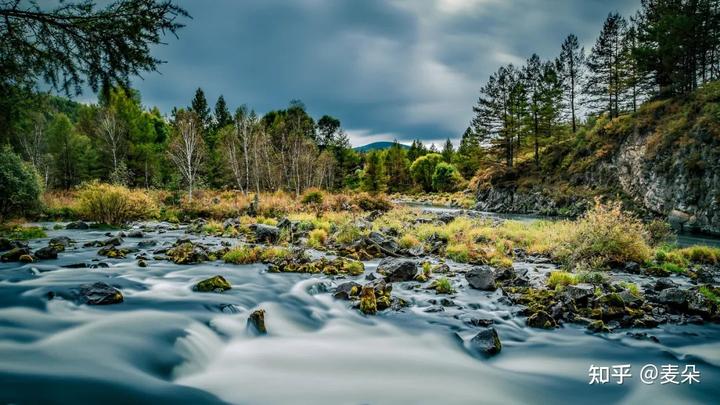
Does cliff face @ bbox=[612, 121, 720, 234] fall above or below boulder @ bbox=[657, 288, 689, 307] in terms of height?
above

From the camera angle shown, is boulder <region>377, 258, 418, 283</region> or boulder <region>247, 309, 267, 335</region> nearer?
boulder <region>247, 309, 267, 335</region>

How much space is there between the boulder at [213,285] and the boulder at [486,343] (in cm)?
520

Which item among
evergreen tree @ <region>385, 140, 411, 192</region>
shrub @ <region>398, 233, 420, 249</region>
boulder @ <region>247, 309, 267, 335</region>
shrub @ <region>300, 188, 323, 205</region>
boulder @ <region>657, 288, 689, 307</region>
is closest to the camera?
boulder @ <region>247, 309, 267, 335</region>

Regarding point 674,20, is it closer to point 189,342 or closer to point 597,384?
point 597,384

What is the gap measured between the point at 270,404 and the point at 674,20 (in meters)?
44.2

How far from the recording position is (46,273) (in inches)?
305

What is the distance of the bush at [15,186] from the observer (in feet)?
53.6

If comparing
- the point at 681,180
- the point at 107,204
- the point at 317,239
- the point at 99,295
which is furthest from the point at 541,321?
the point at 681,180

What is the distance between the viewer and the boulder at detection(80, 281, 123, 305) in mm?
6129

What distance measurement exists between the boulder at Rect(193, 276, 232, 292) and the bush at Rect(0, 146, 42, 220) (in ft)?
50.3

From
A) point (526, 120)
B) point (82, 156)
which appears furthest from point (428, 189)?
point (82, 156)

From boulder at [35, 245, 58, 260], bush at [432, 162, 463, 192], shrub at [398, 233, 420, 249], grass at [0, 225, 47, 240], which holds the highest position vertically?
bush at [432, 162, 463, 192]

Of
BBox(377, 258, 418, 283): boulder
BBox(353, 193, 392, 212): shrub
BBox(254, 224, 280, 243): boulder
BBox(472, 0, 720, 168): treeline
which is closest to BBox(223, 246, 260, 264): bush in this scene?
BBox(254, 224, 280, 243): boulder

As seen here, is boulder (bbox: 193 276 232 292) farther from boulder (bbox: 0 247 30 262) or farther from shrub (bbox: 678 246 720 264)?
shrub (bbox: 678 246 720 264)
